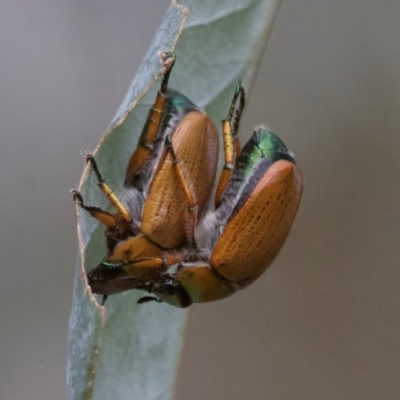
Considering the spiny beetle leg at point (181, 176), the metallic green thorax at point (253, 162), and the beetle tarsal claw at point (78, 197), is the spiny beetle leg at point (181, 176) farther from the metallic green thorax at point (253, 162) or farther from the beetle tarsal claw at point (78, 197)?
the beetle tarsal claw at point (78, 197)

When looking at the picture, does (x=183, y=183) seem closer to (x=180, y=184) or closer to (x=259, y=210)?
(x=180, y=184)

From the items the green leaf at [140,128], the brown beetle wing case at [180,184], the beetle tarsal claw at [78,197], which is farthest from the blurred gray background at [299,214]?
the beetle tarsal claw at [78,197]

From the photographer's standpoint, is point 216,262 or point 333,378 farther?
point 333,378

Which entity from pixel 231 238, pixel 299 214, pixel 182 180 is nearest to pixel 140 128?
pixel 182 180

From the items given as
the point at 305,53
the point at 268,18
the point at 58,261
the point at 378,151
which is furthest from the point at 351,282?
the point at 268,18

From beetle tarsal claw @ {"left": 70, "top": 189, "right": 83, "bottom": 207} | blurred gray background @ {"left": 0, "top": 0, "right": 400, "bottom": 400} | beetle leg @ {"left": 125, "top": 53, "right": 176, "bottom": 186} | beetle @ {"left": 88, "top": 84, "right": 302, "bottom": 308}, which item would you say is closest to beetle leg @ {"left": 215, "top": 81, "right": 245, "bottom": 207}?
beetle @ {"left": 88, "top": 84, "right": 302, "bottom": 308}

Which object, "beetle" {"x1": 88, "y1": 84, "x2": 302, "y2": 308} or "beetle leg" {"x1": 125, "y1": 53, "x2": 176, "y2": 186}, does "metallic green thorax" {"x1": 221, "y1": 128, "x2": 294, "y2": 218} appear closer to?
"beetle" {"x1": 88, "y1": 84, "x2": 302, "y2": 308}

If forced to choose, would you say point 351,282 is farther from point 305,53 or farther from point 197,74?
point 197,74
